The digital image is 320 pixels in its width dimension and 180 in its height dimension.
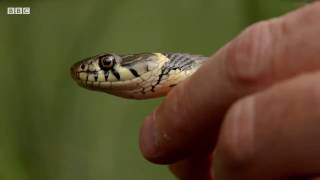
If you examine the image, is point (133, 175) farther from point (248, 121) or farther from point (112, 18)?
point (248, 121)

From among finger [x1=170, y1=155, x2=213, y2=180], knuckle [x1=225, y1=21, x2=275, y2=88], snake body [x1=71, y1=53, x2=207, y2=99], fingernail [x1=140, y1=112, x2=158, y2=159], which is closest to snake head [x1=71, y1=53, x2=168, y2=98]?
snake body [x1=71, y1=53, x2=207, y2=99]

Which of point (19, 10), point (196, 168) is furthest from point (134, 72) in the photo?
point (196, 168)

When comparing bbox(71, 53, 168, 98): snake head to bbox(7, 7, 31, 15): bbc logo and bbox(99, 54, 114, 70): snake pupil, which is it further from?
bbox(7, 7, 31, 15): bbc logo

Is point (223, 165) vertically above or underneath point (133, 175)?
above

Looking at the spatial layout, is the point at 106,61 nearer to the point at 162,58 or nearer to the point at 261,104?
the point at 162,58

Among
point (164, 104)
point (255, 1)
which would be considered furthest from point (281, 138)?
point (255, 1)

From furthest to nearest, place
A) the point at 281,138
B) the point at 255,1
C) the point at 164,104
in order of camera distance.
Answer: the point at 255,1
the point at 164,104
the point at 281,138
